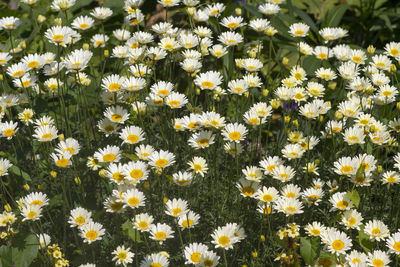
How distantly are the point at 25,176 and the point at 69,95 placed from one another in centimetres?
95

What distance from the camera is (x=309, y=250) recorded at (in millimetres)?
2578

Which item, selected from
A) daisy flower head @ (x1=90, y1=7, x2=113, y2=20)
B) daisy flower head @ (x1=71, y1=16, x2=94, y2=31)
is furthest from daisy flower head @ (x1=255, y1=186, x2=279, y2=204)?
daisy flower head @ (x1=71, y1=16, x2=94, y2=31)

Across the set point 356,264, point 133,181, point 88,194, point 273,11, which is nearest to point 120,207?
point 133,181

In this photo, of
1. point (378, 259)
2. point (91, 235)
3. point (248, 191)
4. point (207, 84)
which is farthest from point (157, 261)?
point (207, 84)

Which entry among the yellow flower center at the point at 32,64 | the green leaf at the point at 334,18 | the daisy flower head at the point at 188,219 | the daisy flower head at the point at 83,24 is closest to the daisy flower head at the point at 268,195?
the daisy flower head at the point at 188,219

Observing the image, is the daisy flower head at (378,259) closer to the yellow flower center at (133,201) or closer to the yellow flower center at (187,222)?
the yellow flower center at (187,222)

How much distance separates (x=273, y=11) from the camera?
3.77m

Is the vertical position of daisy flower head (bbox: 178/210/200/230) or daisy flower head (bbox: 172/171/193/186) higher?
daisy flower head (bbox: 172/171/193/186)

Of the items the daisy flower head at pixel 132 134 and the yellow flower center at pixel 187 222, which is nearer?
the yellow flower center at pixel 187 222

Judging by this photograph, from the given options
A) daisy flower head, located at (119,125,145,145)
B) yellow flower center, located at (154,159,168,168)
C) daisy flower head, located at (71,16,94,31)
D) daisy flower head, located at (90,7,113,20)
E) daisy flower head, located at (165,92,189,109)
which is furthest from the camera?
daisy flower head, located at (71,16,94,31)

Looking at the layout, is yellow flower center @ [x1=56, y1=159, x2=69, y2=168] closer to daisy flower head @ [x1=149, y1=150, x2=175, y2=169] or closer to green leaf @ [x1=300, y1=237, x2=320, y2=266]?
daisy flower head @ [x1=149, y1=150, x2=175, y2=169]

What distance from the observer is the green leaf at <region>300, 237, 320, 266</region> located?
101 inches

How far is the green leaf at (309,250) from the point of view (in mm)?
2553

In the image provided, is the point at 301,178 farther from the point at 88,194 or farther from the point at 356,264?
the point at 88,194
